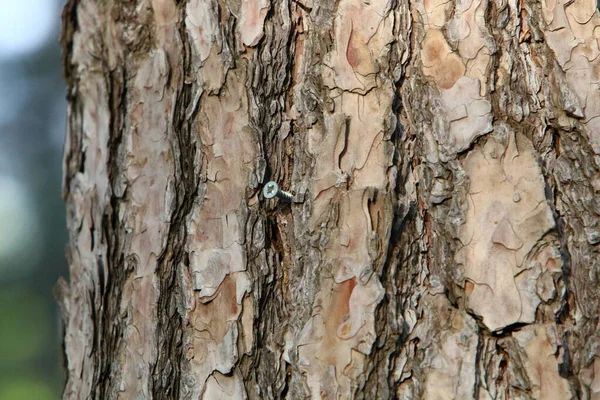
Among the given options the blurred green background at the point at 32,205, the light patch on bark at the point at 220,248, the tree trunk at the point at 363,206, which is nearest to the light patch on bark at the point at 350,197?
the tree trunk at the point at 363,206

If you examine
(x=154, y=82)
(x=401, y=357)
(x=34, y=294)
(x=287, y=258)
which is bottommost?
(x=401, y=357)

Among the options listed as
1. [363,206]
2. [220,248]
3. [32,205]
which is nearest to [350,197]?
[363,206]

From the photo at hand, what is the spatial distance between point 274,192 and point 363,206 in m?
0.13

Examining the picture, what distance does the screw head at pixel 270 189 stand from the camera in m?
0.94

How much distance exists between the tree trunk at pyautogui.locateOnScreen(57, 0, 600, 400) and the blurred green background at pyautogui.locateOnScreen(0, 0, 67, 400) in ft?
21.5

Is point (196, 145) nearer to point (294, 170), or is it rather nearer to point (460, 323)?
point (294, 170)

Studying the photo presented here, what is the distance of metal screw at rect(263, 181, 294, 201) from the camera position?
940mm

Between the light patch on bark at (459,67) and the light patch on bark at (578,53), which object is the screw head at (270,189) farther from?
the light patch on bark at (578,53)

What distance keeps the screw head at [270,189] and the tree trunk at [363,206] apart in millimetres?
13

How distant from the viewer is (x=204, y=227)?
0.99 metres

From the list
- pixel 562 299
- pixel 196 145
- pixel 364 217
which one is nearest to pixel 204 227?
pixel 196 145

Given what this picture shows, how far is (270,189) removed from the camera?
944mm

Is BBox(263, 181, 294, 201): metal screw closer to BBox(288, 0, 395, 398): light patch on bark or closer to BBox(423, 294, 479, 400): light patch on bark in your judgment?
BBox(288, 0, 395, 398): light patch on bark

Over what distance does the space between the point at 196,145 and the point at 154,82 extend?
0.45 ft
